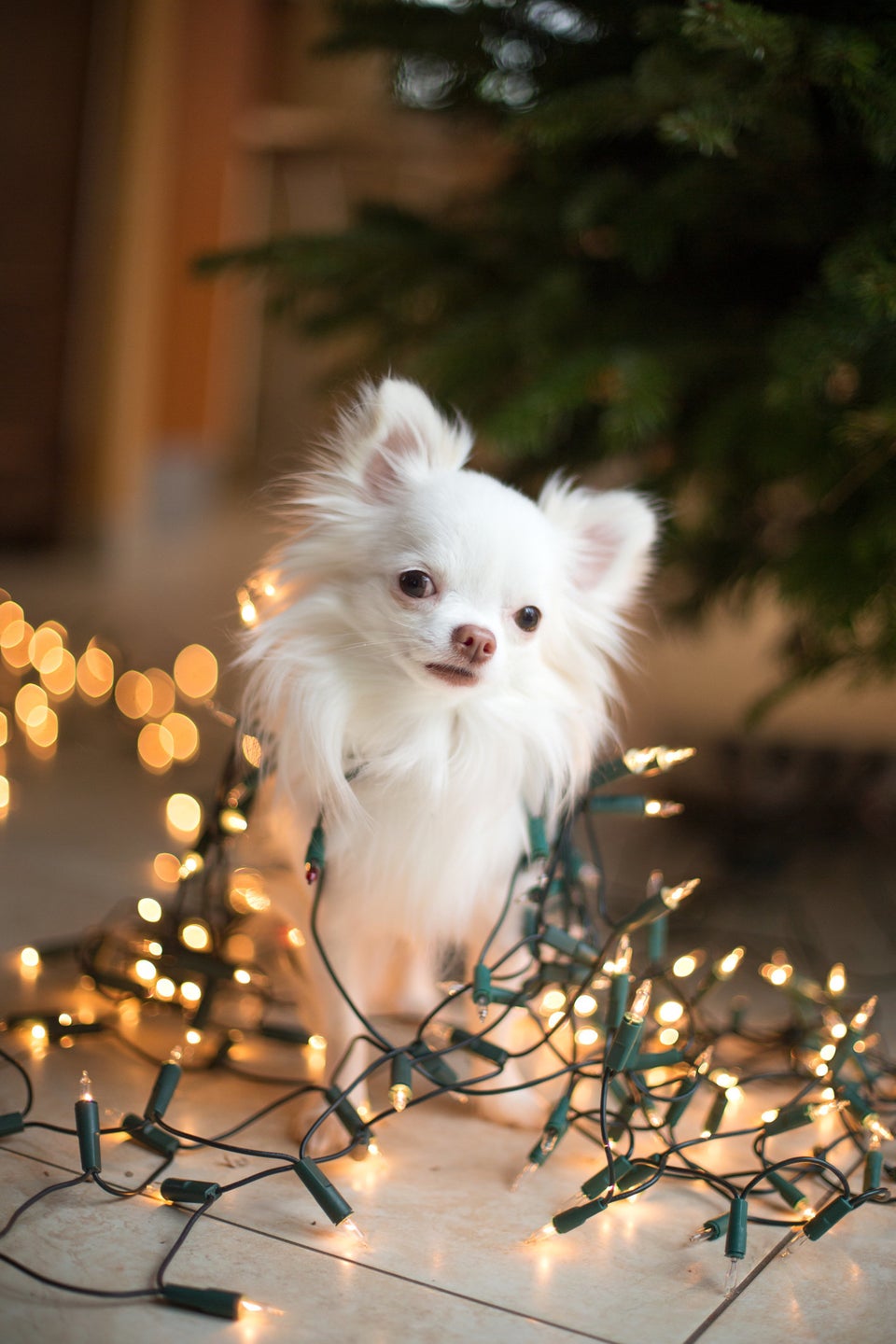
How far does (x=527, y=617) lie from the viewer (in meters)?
1.05

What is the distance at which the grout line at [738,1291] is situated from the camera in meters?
0.87

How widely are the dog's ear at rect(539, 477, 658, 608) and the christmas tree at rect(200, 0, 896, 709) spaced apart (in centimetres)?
23

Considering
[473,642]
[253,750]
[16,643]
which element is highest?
[473,642]

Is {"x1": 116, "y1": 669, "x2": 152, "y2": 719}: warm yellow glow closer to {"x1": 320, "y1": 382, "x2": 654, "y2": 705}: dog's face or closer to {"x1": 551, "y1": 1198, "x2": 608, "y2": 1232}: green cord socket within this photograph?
{"x1": 320, "y1": 382, "x2": 654, "y2": 705}: dog's face

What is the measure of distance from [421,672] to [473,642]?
0.19 feet

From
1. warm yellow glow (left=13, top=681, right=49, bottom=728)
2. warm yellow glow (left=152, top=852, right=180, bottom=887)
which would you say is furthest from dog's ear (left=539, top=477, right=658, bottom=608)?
warm yellow glow (left=13, top=681, right=49, bottom=728)

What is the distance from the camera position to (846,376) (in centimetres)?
149

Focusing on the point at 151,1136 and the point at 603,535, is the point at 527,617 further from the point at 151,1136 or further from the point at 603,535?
the point at 151,1136

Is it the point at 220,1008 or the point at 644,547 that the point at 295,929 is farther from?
the point at 644,547

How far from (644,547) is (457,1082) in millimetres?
527

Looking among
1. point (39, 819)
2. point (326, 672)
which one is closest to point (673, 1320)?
point (326, 672)

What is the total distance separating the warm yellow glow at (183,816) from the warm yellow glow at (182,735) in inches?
12.3

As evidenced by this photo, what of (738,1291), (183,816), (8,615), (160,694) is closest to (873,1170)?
(738,1291)

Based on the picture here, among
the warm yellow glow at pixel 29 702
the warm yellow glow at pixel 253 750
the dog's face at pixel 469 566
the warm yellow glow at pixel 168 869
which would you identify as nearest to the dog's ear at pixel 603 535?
the dog's face at pixel 469 566
